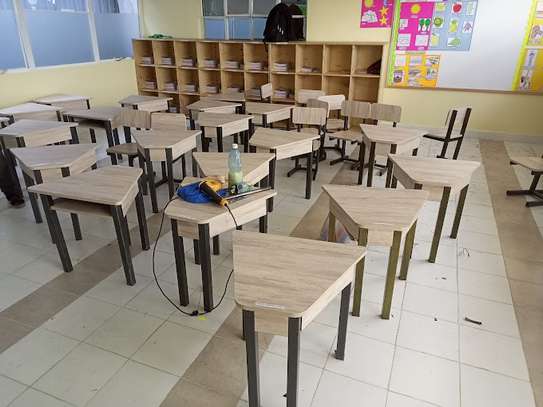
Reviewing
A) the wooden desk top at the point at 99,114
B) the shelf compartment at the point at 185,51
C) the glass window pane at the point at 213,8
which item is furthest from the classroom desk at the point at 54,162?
the glass window pane at the point at 213,8

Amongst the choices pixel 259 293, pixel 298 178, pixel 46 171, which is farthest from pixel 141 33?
pixel 259 293

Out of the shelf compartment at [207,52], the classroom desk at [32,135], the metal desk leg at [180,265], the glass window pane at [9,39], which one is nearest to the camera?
the metal desk leg at [180,265]

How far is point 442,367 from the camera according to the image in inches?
80.3

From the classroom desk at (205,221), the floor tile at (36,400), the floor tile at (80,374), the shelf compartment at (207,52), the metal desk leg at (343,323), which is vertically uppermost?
the shelf compartment at (207,52)

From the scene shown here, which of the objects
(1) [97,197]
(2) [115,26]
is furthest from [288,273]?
(2) [115,26]

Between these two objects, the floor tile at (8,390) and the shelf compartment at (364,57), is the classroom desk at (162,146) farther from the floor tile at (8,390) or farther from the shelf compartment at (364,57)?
the shelf compartment at (364,57)

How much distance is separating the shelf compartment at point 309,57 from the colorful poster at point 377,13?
79cm

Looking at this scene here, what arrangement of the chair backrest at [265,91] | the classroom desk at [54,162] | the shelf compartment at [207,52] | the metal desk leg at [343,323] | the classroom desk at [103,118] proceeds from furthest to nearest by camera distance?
the shelf compartment at [207,52] < the chair backrest at [265,91] < the classroom desk at [103,118] < the classroom desk at [54,162] < the metal desk leg at [343,323]

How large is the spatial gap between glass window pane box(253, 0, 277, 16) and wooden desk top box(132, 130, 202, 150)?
3.89 m

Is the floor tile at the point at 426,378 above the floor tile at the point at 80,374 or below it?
above

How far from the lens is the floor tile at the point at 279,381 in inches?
73.0

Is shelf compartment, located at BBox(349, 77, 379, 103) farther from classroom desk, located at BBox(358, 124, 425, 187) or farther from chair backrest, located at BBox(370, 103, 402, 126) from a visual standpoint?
classroom desk, located at BBox(358, 124, 425, 187)

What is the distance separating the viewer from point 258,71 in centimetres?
655

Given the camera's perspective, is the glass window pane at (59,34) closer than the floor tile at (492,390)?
No
